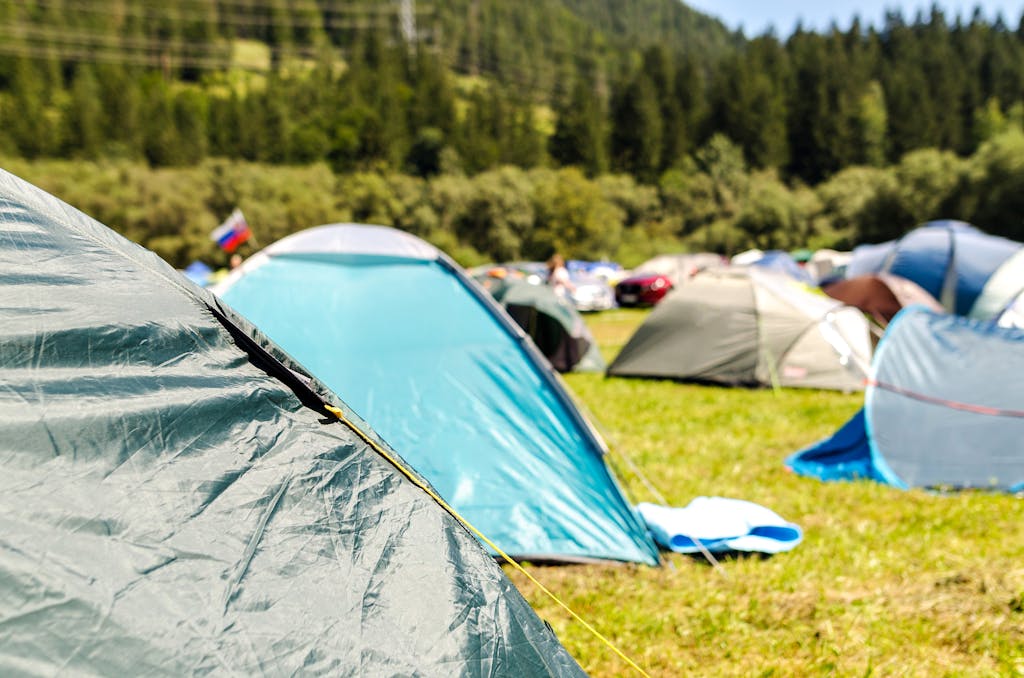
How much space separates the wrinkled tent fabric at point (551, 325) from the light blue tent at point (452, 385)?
4689 millimetres

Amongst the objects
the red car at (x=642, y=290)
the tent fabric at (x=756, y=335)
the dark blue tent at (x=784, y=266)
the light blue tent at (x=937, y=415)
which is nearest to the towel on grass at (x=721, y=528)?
the light blue tent at (x=937, y=415)

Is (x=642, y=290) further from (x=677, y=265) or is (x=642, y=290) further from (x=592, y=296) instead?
(x=677, y=265)

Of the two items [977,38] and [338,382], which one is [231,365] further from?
[977,38]

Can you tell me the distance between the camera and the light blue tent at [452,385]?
13.0 feet

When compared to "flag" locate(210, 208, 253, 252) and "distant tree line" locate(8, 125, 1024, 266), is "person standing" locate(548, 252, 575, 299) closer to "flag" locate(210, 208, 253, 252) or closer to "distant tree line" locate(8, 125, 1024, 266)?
"flag" locate(210, 208, 253, 252)

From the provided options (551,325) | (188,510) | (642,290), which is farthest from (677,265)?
(188,510)

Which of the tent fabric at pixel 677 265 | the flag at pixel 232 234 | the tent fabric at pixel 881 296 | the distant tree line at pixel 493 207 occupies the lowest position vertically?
the distant tree line at pixel 493 207

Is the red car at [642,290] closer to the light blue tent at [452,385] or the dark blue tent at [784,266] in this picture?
the dark blue tent at [784,266]

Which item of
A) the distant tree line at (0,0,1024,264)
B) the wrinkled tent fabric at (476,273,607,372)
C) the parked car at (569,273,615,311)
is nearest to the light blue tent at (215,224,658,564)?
the wrinkled tent fabric at (476,273,607,372)

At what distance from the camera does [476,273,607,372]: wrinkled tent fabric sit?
32.0 ft

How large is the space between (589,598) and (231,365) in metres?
2.18

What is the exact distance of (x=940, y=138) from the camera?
59094mm

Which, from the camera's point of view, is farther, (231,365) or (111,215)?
(111,215)

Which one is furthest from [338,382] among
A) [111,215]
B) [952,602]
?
[111,215]
